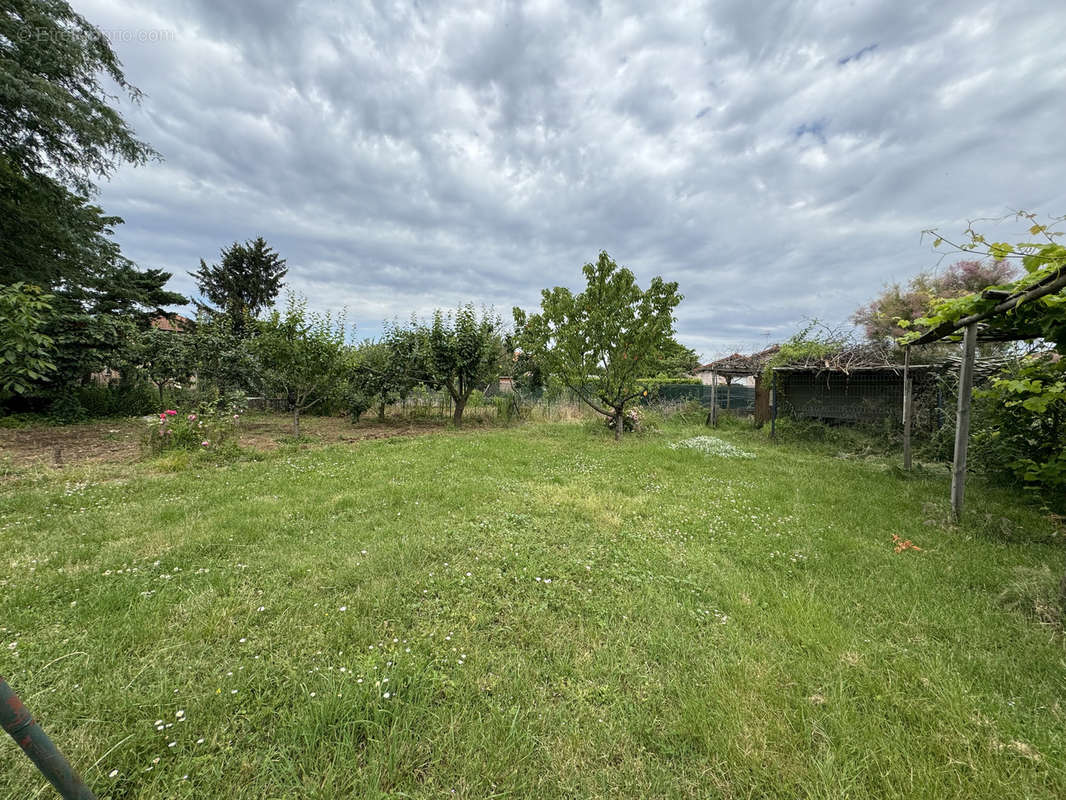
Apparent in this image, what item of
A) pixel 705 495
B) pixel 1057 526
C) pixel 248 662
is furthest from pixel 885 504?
pixel 248 662

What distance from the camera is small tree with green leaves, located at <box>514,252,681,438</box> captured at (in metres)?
8.98

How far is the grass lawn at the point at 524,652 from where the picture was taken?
142 cm

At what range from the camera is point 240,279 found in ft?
75.8

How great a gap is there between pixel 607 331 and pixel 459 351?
4.45 metres

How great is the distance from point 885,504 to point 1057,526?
131cm

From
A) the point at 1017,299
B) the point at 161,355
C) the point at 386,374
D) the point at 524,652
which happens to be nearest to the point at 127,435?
the point at 161,355

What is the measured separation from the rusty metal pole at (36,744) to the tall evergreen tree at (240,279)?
89.1 ft

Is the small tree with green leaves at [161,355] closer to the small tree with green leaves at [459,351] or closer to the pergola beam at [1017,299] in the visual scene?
the small tree with green leaves at [459,351]

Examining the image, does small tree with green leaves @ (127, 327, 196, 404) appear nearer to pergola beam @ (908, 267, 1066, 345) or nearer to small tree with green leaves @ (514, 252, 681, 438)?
small tree with green leaves @ (514, 252, 681, 438)

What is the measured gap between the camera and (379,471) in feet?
18.7

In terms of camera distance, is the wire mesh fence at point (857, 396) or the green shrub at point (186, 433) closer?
the green shrub at point (186, 433)

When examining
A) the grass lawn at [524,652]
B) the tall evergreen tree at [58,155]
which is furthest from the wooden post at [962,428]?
the tall evergreen tree at [58,155]

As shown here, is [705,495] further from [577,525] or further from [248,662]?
[248,662]

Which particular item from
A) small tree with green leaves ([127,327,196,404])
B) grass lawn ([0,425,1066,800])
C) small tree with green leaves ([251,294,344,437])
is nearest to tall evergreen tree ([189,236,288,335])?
small tree with green leaves ([127,327,196,404])
